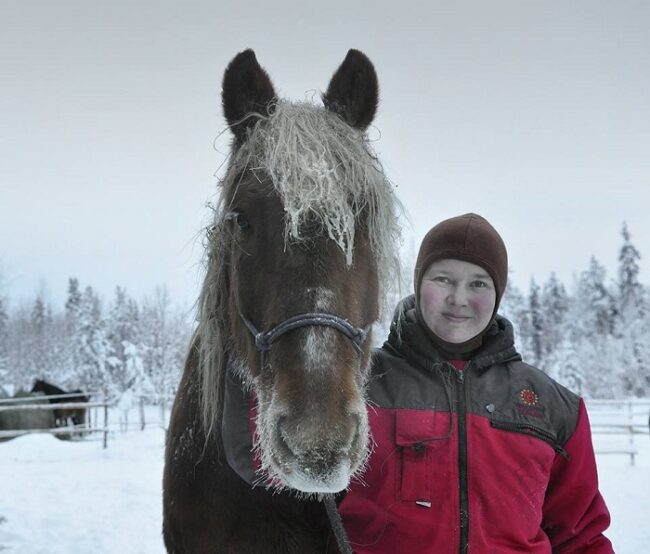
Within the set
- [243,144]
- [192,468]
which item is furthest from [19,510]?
[243,144]

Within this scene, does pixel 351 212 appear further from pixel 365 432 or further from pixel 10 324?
pixel 10 324

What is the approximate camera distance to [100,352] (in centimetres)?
4341

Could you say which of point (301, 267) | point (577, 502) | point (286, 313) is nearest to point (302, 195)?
point (301, 267)

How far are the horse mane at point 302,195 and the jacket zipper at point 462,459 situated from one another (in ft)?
1.61

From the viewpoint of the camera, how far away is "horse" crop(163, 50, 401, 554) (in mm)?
1662

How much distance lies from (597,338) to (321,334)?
5604 cm

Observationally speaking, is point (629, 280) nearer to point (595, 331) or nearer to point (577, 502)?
point (595, 331)

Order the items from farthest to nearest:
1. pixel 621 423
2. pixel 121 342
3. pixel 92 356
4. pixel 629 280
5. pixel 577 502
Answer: pixel 629 280
pixel 121 342
pixel 92 356
pixel 621 423
pixel 577 502

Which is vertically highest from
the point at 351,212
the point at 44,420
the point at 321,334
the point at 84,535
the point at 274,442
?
the point at 351,212

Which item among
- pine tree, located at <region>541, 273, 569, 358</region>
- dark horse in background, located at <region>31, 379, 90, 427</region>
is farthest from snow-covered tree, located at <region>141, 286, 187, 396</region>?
pine tree, located at <region>541, 273, 569, 358</region>

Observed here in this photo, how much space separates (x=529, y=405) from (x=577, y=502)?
45 centimetres

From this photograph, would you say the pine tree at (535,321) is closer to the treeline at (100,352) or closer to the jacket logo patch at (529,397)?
the treeline at (100,352)

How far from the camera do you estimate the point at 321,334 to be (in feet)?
5.72

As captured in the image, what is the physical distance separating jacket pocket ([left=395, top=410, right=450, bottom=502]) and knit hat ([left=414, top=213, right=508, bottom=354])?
0.47m
